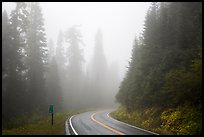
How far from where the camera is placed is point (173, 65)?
76.5 feet

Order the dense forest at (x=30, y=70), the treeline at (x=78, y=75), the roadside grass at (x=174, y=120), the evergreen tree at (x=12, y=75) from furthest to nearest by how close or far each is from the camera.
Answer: the treeline at (x=78, y=75), the dense forest at (x=30, y=70), the evergreen tree at (x=12, y=75), the roadside grass at (x=174, y=120)

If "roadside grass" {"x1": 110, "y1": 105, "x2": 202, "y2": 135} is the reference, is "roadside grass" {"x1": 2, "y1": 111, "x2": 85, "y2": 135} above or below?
below

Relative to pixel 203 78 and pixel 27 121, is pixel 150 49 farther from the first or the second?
pixel 27 121

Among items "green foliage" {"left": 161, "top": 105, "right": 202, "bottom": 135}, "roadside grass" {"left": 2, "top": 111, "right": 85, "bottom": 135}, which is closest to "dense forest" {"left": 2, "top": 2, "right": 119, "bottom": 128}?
"roadside grass" {"left": 2, "top": 111, "right": 85, "bottom": 135}

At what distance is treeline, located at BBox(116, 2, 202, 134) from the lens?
18.8m

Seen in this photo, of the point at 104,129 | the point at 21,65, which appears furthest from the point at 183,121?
the point at 21,65

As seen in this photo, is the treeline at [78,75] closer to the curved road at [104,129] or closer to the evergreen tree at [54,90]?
the evergreen tree at [54,90]

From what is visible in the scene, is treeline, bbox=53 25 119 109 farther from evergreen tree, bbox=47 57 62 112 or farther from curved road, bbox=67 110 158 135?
curved road, bbox=67 110 158 135

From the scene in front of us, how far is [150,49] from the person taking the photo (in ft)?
88.1

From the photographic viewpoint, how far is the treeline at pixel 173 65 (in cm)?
1878

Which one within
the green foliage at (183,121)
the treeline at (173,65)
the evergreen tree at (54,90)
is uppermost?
the treeline at (173,65)

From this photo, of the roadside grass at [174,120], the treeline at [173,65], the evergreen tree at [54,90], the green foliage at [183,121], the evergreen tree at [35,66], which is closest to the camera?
the green foliage at [183,121]

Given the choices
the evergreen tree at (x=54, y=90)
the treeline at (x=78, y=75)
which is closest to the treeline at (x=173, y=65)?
the evergreen tree at (x=54, y=90)

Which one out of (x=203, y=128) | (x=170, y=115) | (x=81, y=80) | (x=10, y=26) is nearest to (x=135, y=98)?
(x=170, y=115)
